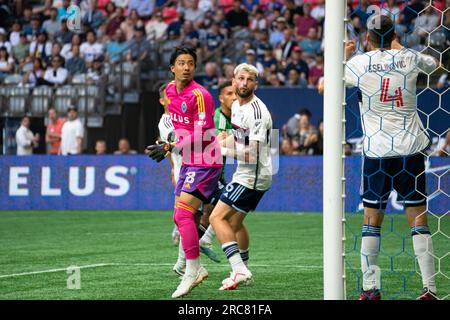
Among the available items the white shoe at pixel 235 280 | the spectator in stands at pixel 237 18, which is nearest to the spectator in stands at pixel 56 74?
the spectator in stands at pixel 237 18

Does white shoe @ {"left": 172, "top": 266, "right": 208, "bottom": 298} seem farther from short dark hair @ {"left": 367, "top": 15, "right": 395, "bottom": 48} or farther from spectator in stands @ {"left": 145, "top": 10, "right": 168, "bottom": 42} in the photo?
spectator in stands @ {"left": 145, "top": 10, "right": 168, "bottom": 42}

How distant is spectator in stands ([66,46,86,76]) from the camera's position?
23266mm

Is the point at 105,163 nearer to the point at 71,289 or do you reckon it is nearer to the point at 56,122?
the point at 56,122

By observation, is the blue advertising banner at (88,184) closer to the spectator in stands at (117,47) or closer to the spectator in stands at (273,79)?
the spectator in stands at (273,79)

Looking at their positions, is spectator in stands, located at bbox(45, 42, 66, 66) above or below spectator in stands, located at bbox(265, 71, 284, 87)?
above

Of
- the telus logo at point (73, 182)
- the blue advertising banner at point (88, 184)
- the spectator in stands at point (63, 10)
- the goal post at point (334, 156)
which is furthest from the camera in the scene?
the spectator in stands at point (63, 10)

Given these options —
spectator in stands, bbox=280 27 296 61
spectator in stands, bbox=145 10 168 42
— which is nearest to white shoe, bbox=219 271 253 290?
spectator in stands, bbox=280 27 296 61

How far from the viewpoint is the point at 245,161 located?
29.7 feet

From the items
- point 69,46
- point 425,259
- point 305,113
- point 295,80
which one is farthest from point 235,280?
point 69,46

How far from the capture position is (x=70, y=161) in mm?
20500

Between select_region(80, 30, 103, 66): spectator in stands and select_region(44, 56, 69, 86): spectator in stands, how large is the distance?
1.90 ft

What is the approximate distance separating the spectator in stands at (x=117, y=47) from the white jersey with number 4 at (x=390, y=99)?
16042mm

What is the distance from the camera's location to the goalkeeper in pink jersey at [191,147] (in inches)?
329

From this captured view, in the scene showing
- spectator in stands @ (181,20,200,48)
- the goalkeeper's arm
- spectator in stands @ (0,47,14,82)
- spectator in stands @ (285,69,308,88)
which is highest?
spectator in stands @ (181,20,200,48)
